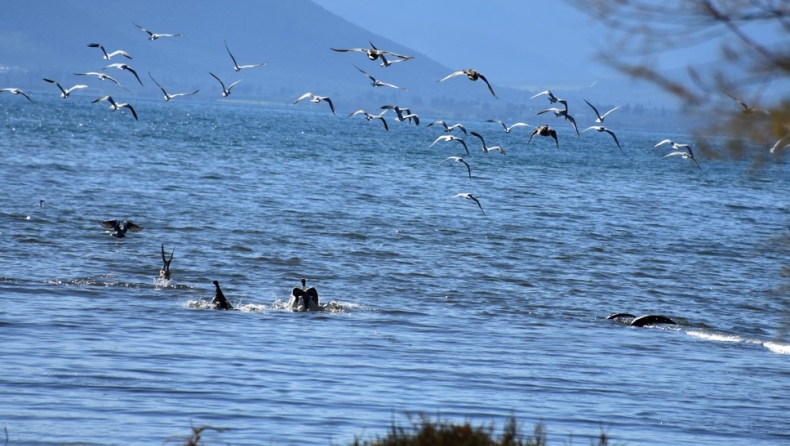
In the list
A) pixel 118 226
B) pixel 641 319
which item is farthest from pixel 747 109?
pixel 118 226

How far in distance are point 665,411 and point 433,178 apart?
49.9 m

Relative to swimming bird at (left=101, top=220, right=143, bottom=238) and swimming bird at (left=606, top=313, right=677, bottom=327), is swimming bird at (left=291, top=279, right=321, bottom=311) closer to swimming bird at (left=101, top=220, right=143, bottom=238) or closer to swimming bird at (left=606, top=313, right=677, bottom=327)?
swimming bird at (left=606, top=313, right=677, bottom=327)

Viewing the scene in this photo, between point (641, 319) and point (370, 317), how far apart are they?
460 centimetres

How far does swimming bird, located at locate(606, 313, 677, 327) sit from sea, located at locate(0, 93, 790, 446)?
0.27 m

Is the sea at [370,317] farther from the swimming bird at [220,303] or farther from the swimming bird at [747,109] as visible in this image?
the swimming bird at [747,109]

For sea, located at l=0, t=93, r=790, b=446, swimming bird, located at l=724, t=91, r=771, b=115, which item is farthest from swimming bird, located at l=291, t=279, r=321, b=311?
swimming bird, located at l=724, t=91, r=771, b=115

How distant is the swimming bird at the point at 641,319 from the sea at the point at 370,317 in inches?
10.7

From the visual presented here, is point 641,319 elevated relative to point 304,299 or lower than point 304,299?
lower

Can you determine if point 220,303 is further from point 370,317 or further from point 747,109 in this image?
point 747,109

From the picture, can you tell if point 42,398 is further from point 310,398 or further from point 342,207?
point 342,207

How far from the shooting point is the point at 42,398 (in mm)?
12383

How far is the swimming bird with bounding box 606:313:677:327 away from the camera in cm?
2052

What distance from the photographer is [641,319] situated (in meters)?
20.5

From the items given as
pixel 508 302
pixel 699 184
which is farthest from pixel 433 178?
pixel 508 302
